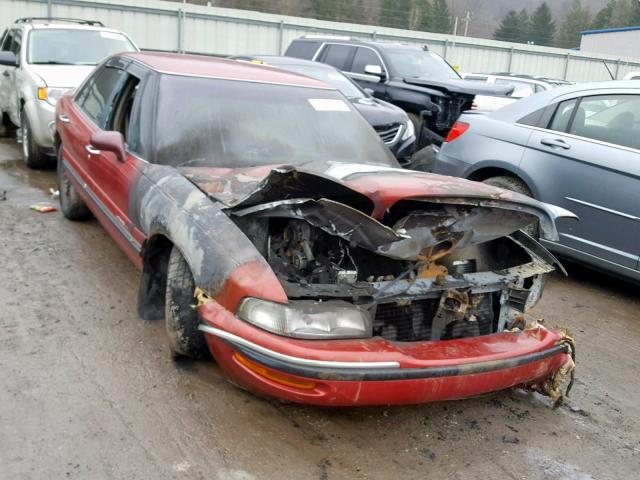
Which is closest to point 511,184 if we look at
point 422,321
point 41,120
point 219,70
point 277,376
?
point 219,70

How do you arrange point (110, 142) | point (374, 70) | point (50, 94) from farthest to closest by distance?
point (374, 70) < point (50, 94) < point (110, 142)

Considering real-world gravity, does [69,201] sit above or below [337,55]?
below

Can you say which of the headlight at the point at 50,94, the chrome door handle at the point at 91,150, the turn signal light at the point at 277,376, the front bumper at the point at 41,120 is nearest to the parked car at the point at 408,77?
the headlight at the point at 50,94

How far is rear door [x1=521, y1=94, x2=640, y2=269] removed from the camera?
4730 mm

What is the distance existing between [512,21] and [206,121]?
6541 centimetres

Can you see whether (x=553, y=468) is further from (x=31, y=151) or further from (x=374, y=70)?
(x=374, y=70)


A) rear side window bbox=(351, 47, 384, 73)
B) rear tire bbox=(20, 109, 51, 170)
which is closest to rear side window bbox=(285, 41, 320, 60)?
rear side window bbox=(351, 47, 384, 73)

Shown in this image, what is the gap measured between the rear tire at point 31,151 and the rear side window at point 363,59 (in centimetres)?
502

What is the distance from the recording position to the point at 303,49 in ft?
37.4

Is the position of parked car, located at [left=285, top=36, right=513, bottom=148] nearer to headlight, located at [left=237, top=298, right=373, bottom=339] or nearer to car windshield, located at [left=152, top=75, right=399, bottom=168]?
car windshield, located at [left=152, top=75, right=399, bottom=168]

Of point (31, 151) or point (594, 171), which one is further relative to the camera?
point (31, 151)

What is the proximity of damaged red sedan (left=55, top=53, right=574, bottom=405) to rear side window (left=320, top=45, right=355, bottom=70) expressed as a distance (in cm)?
698

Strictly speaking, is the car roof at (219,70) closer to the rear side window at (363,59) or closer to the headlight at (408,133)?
the headlight at (408,133)

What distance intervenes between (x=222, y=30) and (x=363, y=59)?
26.5ft
